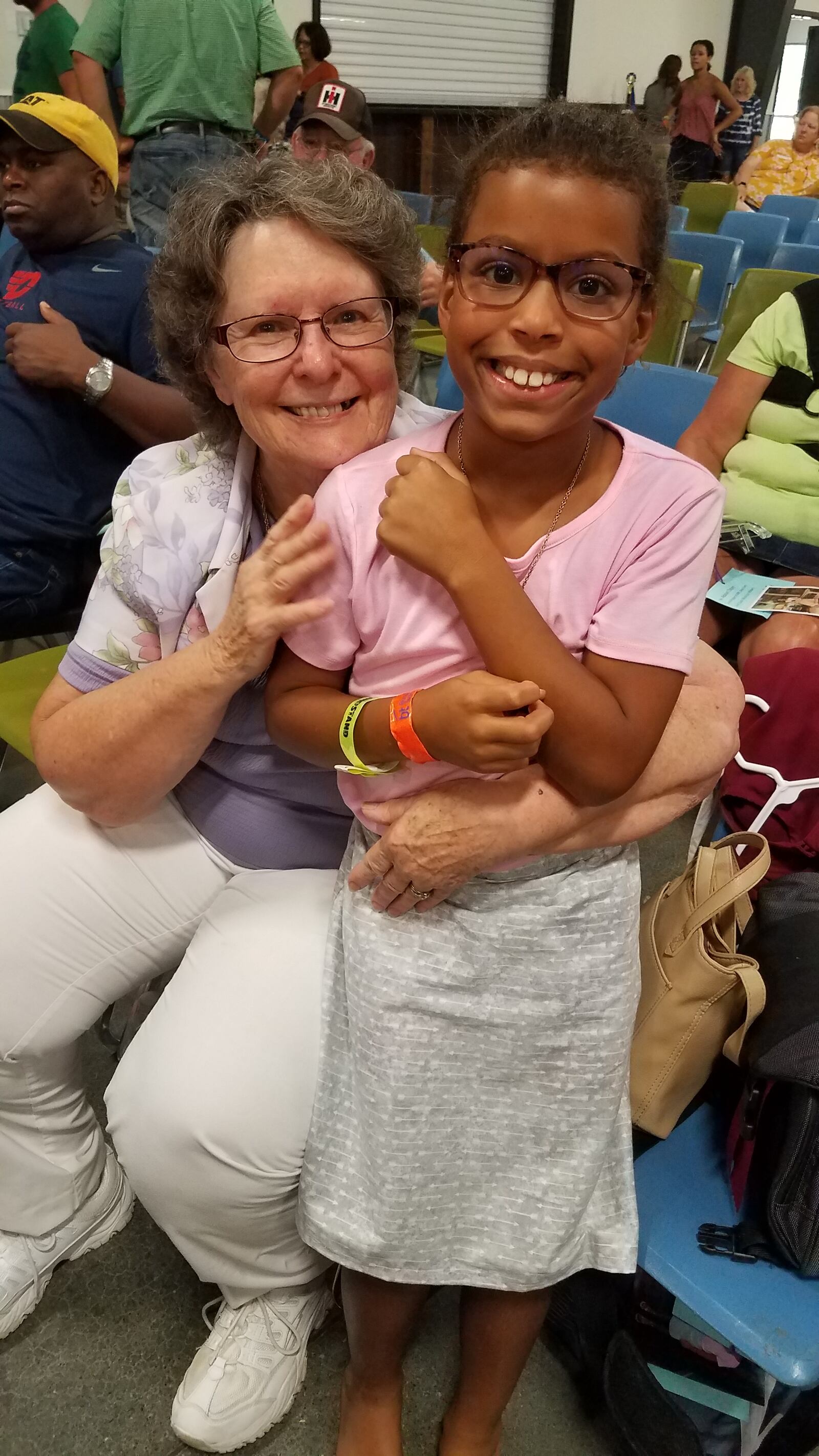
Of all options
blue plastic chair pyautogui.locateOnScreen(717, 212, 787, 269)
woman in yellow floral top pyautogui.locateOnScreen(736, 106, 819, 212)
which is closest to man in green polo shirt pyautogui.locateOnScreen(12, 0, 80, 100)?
blue plastic chair pyautogui.locateOnScreen(717, 212, 787, 269)

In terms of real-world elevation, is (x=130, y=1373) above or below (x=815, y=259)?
below

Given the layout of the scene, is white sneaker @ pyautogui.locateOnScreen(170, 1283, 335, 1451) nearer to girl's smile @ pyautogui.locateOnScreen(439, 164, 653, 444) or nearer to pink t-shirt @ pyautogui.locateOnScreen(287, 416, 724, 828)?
pink t-shirt @ pyautogui.locateOnScreen(287, 416, 724, 828)

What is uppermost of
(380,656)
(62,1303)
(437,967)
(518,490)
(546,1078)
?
(518,490)

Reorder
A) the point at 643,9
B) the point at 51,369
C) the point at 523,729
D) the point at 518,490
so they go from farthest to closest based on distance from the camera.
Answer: the point at 643,9 → the point at 51,369 → the point at 518,490 → the point at 523,729

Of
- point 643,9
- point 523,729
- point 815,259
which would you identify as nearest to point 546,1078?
point 523,729

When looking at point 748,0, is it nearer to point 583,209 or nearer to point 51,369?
point 51,369

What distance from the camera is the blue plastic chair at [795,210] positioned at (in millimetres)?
5684

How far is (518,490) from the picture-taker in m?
1.00

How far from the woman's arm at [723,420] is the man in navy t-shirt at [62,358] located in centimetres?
118

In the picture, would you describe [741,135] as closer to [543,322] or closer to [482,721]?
[543,322]

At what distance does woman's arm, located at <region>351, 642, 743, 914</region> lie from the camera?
0.99m

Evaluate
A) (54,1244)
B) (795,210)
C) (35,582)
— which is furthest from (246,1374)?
(795,210)

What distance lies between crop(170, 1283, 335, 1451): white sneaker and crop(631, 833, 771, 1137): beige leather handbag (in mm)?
567

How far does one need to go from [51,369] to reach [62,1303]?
1644 millimetres
